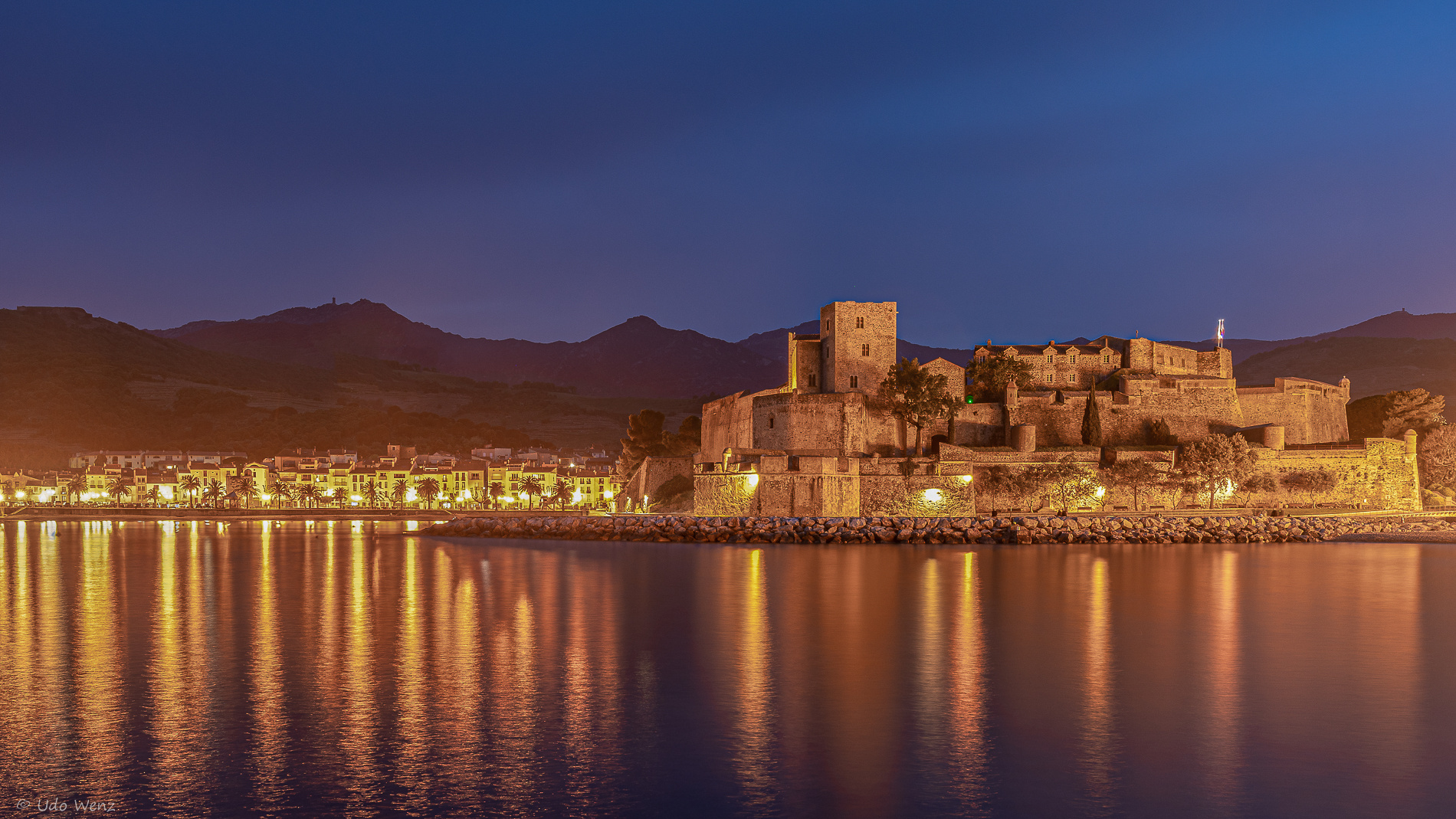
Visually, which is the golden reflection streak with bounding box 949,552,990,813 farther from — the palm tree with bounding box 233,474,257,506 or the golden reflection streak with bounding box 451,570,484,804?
the palm tree with bounding box 233,474,257,506

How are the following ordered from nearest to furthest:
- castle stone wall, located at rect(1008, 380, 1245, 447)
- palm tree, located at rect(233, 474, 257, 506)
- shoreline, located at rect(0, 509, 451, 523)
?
1. castle stone wall, located at rect(1008, 380, 1245, 447)
2. shoreline, located at rect(0, 509, 451, 523)
3. palm tree, located at rect(233, 474, 257, 506)

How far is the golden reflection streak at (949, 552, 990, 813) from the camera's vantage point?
30.2 ft

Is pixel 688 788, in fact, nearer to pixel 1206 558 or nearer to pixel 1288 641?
pixel 1288 641

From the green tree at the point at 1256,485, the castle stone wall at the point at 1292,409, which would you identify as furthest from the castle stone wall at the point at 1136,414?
the green tree at the point at 1256,485

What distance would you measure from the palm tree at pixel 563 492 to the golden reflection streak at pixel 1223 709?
160 ft

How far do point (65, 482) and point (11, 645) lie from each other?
76.8 metres

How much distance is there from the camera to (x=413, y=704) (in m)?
12.3

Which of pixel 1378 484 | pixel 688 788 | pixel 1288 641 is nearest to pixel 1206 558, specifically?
pixel 1288 641

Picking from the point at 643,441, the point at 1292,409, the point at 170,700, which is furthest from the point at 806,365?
the point at 170,700

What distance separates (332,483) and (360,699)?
2578 inches

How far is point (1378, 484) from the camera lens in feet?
140

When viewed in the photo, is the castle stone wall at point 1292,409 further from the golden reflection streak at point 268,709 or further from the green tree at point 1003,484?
the golden reflection streak at point 268,709

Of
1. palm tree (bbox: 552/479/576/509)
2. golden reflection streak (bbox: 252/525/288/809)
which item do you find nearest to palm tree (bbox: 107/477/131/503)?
palm tree (bbox: 552/479/576/509)

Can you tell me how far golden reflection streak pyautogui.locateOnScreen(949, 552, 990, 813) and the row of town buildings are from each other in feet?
157
